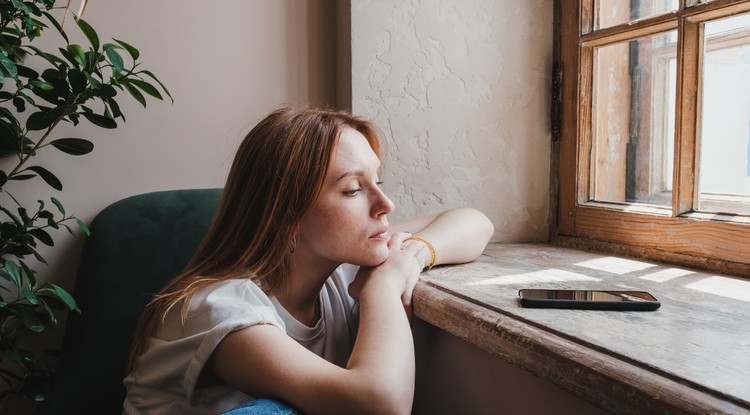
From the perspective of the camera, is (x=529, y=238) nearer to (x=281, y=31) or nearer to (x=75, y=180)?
(x=281, y=31)

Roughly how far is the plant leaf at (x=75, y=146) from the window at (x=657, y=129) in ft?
4.22

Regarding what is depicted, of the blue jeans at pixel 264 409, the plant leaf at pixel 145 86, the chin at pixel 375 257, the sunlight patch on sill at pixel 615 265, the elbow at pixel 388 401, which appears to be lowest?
the elbow at pixel 388 401

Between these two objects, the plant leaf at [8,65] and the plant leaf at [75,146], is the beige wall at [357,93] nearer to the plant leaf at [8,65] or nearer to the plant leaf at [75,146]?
the plant leaf at [75,146]

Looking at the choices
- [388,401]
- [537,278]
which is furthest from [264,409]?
[537,278]

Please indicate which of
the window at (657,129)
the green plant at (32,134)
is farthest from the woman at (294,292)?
the window at (657,129)

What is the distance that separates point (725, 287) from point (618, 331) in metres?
0.43

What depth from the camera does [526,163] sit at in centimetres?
173

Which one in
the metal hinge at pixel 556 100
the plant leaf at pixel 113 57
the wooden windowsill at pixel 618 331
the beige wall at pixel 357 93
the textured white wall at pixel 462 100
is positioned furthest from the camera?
the metal hinge at pixel 556 100

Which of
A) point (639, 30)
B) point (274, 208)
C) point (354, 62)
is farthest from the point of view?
point (354, 62)

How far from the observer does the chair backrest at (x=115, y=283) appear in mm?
1306

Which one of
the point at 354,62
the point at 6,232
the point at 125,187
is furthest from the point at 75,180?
the point at 354,62

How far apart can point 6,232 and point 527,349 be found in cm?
114

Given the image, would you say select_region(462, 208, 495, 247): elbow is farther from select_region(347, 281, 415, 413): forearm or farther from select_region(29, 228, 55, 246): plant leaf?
select_region(29, 228, 55, 246): plant leaf

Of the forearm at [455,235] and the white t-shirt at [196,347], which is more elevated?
the forearm at [455,235]
